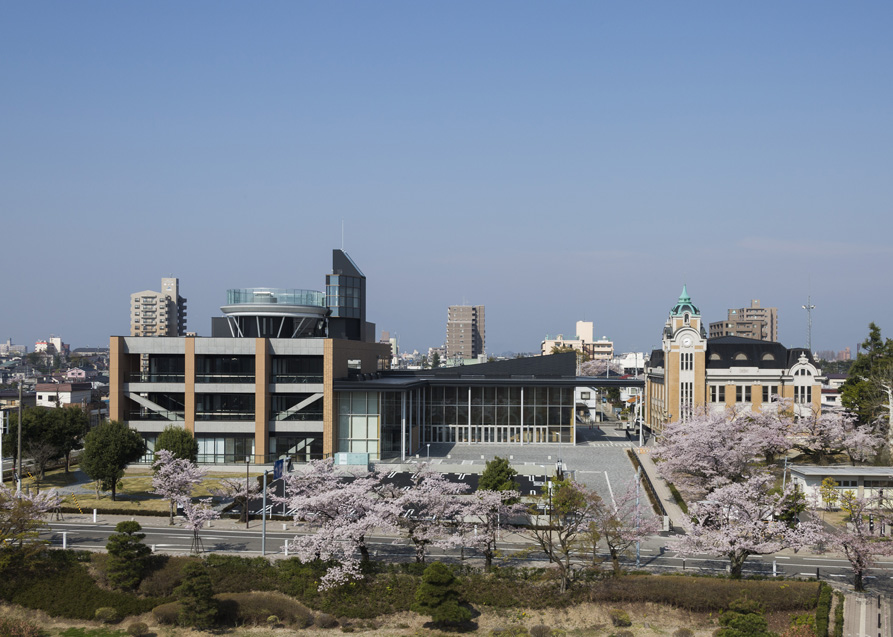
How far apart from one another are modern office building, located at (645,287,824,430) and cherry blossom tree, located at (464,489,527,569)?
4898 cm

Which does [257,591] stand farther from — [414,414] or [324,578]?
[414,414]

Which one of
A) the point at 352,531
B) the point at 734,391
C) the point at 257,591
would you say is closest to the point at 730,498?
the point at 352,531

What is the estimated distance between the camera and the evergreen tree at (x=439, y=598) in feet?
113

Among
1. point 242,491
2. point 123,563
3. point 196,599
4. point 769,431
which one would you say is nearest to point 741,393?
point 769,431

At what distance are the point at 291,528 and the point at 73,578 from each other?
41.4ft

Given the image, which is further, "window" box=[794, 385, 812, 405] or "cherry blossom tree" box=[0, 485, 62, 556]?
"window" box=[794, 385, 812, 405]

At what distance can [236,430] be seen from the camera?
68062mm

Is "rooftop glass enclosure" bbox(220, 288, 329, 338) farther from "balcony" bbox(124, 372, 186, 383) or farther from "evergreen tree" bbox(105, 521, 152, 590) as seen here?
"evergreen tree" bbox(105, 521, 152, 590)

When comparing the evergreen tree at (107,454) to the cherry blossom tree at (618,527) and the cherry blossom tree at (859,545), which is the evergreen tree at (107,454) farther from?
the cherry blossom tree at (859,545)

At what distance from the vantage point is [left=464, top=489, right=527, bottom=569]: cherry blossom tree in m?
39.0

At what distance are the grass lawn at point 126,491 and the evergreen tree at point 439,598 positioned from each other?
23.7 m

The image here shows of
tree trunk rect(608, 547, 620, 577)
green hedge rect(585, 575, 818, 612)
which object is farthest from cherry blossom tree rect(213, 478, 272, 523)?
tree trunk rect(608, 547, 620, 577)

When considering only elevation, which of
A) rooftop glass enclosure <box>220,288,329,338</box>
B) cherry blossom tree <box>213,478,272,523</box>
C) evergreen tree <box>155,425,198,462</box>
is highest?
rooftop glass enclosure <box>220,288,329,338</box>

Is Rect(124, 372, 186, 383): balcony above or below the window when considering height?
above
